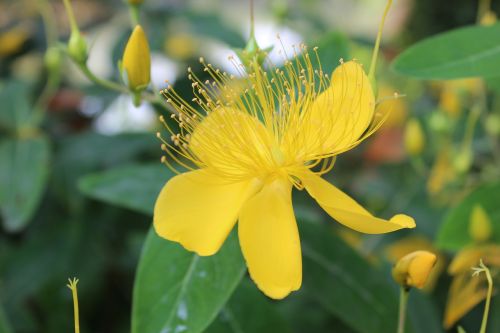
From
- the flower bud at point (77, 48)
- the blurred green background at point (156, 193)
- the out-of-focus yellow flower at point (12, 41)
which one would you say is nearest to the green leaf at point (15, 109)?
the blurred green background at point (156, 193)

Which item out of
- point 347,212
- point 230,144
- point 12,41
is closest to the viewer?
point 347,212

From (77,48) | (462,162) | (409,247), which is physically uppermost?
(77,48)

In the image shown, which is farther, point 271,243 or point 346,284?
point 346,284

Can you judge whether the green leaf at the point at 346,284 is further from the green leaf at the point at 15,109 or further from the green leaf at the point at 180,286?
the green leaf at the point at 15,109

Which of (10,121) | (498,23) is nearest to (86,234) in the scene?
(10,121)

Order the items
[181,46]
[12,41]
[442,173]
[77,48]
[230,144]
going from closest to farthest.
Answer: [230,144]
[77,48]
[442,173]
[12,41]
[181,46]

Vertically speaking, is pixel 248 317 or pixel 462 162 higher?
pixel 462 162

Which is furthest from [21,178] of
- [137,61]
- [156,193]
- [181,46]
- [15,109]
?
[181,46]

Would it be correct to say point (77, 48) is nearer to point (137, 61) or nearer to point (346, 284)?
point (137, 61)
